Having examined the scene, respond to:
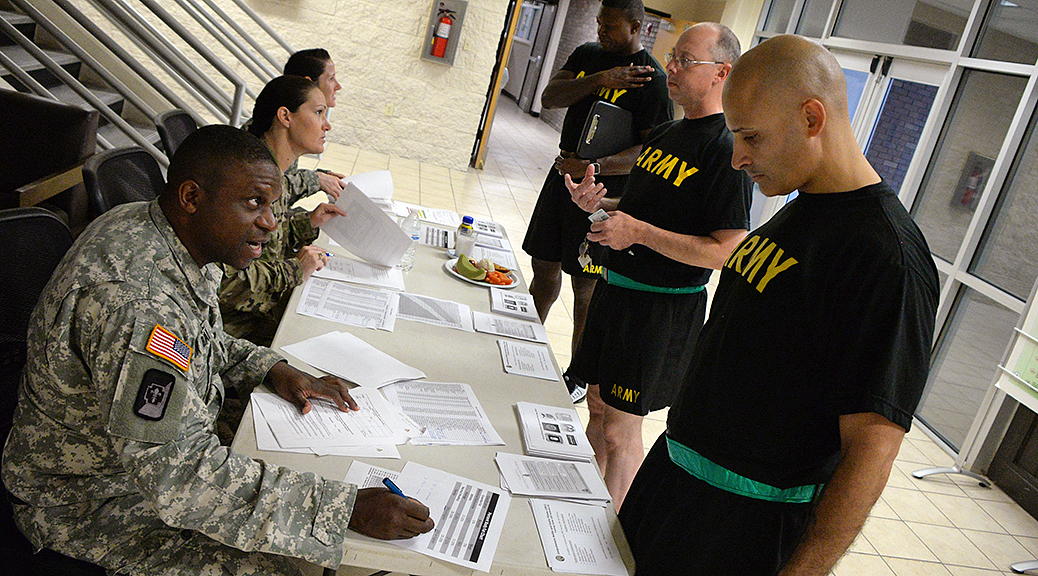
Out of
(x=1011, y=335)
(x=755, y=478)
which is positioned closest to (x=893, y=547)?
(x=1011, y=335)

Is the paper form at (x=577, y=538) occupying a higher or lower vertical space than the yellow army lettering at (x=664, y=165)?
lower

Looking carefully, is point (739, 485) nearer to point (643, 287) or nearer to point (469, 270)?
point (643, 287)

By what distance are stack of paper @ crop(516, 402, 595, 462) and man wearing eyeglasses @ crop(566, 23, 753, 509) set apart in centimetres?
55

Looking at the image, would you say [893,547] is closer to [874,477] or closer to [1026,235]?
[1026,235]

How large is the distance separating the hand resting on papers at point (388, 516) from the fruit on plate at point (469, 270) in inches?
56.6

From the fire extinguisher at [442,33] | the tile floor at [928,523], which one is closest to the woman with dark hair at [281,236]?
the tile floor at [928,523]

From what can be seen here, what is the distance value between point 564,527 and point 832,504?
1.66 feet

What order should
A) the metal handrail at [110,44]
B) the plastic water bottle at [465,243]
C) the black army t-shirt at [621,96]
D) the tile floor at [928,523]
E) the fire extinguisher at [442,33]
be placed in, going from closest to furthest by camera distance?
the plastic water bottle at [465,243], the metal handrail at [110,44], the tile floor at [928,523], the black army t-shirt at [621,96], the fire extinguisher at [442,33]

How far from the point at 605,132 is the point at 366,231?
1.28 meters

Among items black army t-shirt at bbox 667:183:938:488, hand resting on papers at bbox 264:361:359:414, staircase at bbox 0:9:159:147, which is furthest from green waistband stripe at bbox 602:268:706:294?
staircase at bbox 0:9:159:147

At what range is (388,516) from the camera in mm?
1306

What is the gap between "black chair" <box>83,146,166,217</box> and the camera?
198 centimetres

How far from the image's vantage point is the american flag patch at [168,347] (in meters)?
1.24

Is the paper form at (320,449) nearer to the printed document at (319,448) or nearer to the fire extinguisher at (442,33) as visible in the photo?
the printed document at (319,448)
